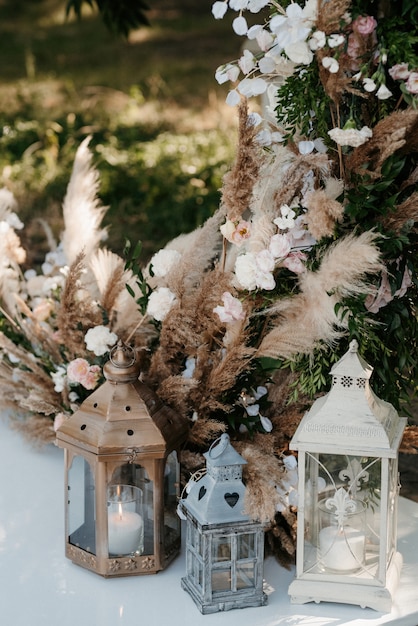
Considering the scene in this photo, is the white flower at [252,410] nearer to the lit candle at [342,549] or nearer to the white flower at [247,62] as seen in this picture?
the lit candle at [342,549]

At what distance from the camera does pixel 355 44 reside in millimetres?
1535

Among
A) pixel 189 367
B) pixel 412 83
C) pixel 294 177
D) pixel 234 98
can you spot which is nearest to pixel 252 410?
pixel 189 367

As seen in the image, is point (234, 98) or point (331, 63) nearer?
point (331, 63)

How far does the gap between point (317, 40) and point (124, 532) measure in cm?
87

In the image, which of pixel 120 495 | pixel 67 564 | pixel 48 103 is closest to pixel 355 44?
pixel 120 495

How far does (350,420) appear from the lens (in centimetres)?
155

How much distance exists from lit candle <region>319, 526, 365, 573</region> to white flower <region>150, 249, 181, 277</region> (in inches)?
23.4

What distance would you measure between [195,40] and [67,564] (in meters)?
8.57

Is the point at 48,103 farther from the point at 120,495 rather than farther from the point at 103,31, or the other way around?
the point at 120,495

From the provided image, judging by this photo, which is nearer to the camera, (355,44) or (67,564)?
(355,44)

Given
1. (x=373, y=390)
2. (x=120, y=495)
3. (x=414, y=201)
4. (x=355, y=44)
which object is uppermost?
(x=355, y=44)

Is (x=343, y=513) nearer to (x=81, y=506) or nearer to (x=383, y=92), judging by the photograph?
(x=81, y=506)

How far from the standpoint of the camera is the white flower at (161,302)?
187 centimetres

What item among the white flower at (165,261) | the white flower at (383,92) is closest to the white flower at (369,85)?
the white flower at (383,92)
